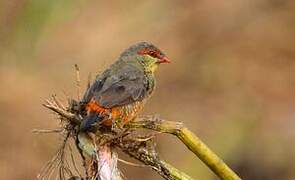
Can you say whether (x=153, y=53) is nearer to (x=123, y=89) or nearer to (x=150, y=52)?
(x=150, y=52)

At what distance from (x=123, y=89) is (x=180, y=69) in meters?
6.90

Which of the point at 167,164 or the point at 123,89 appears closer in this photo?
the point at 167,164

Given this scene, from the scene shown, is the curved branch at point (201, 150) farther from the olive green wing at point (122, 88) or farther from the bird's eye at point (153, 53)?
the bird's eye at point (153, 53)

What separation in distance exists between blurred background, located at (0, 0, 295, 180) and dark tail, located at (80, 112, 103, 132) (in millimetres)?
4491

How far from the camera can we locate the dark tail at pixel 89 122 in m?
4.95

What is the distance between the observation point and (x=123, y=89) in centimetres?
557

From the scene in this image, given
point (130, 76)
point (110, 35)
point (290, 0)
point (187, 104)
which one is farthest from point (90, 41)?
point (130, 76)

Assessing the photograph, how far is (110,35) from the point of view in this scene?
38.3 feet

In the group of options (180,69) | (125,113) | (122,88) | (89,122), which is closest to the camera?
(89,122)

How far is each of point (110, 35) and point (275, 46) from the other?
2236mm

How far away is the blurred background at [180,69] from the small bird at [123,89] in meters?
3.71

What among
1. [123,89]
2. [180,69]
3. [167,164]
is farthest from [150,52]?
[180,69]

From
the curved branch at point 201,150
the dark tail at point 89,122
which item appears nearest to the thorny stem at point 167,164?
the curved branch at point 201,150

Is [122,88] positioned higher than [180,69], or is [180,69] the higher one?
[180,69]
